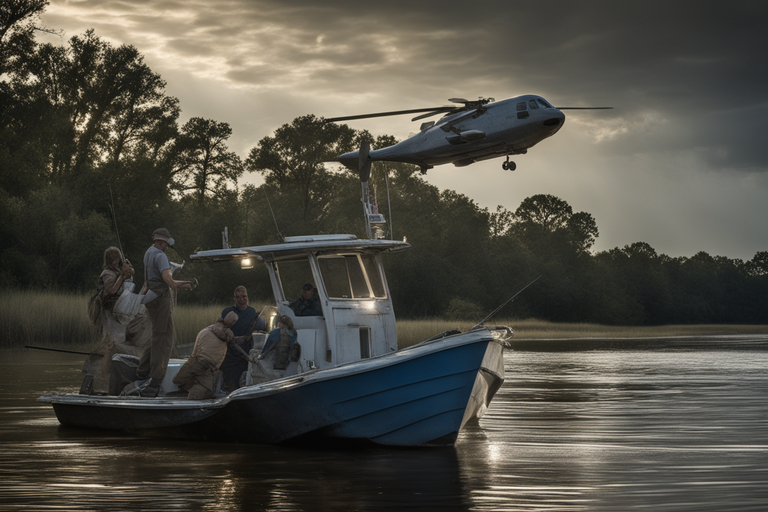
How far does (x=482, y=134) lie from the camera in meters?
23.1

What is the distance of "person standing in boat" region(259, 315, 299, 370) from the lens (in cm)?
1188

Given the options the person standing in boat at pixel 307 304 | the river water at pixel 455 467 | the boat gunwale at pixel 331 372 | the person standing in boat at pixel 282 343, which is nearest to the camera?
the river water at pixel 455 467

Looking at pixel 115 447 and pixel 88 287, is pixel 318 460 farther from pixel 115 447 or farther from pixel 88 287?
pixel 88 287

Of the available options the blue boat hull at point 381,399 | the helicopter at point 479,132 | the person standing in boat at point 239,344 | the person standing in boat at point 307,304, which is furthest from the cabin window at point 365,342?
the helicopter at point 479,132

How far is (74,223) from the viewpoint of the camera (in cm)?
3800

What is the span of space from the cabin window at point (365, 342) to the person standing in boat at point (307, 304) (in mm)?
637

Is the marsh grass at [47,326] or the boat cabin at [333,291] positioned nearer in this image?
the boat cabin at [333,291]

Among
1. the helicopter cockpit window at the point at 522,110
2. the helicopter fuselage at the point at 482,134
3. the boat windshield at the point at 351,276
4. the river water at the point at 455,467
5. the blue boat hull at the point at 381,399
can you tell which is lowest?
the river water at the point at 455,467

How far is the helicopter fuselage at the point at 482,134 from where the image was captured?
23484 millimetres

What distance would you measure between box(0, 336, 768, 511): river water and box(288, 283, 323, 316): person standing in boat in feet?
6.15

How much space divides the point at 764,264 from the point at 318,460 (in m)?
120

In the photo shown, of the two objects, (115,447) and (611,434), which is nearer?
(115,447)

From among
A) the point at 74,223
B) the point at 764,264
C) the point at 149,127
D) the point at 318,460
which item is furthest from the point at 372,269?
the point at 764,264

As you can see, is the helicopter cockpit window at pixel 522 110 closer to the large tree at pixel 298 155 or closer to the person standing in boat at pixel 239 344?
the person standing in boat at pixel 239 344
